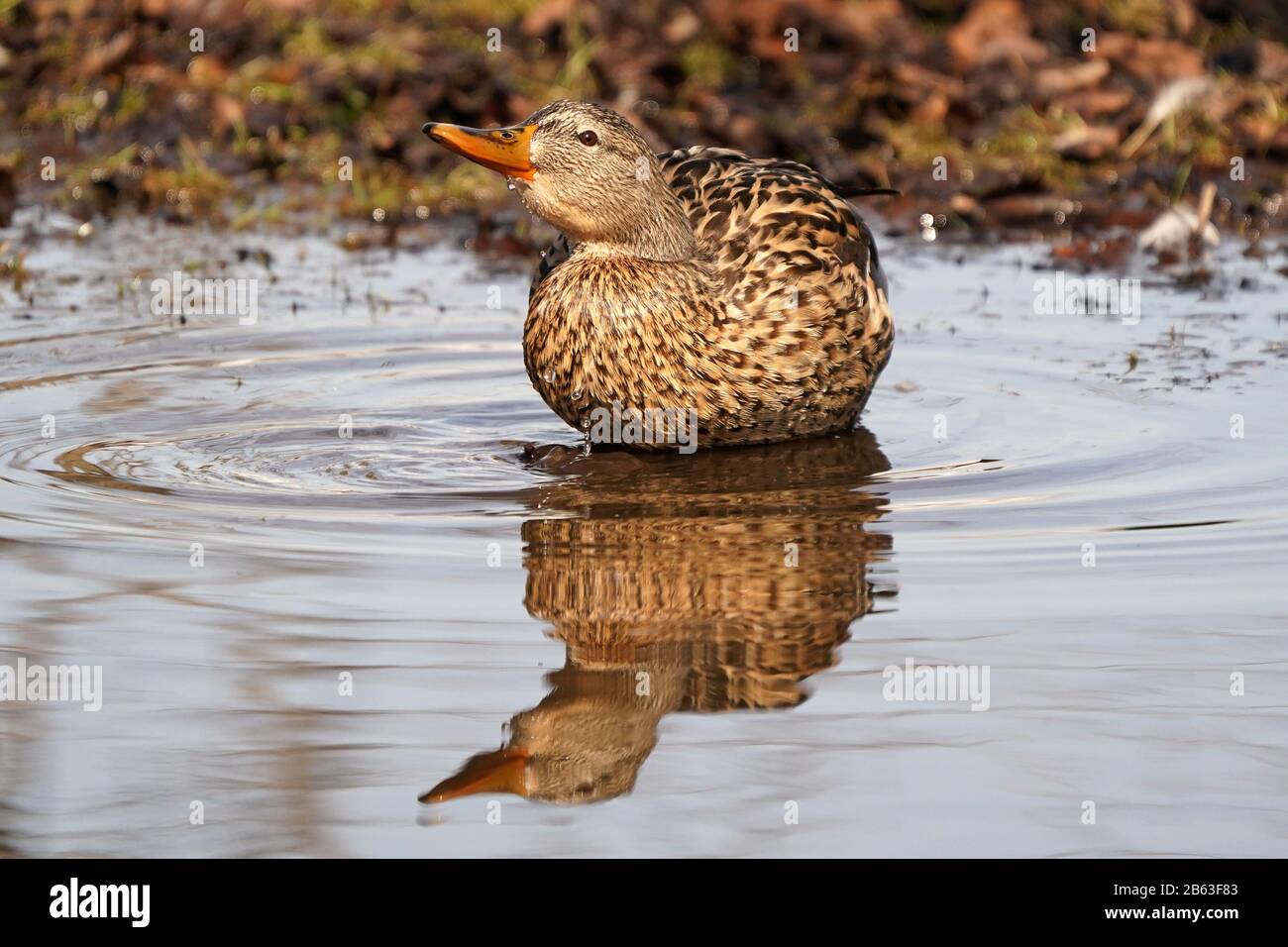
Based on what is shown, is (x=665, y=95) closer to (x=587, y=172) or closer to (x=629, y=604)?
(x=587, y=172)

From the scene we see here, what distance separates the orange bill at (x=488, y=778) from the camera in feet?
13.4

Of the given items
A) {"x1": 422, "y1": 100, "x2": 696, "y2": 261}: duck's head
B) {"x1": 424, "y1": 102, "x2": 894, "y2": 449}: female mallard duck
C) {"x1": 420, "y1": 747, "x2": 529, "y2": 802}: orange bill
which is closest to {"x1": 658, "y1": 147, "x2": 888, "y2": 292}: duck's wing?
{"x1": 424, "y1": 102, "x2": 894, "y2": 449}: female mallard duck

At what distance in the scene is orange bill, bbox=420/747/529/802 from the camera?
13.4 ft

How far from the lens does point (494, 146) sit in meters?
6.56

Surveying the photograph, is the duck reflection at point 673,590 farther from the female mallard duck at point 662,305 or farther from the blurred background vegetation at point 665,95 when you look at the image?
the blurred background vegetation at point 665,95

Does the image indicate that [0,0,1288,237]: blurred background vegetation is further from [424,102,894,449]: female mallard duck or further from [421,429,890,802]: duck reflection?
[421,429,890,802]: duck reflection

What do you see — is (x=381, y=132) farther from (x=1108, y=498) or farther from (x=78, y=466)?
(x=1108, y=498)

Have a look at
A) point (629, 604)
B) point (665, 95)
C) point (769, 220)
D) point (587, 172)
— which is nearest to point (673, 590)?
point (629, 604)

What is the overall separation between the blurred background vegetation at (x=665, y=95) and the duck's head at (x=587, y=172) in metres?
3.87

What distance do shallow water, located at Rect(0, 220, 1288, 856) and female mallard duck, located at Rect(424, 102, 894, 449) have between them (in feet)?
0.60

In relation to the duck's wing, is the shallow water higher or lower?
lower

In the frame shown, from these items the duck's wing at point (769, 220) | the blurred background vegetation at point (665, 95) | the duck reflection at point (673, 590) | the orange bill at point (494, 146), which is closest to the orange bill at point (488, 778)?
the duck reflection at point (673, 590)

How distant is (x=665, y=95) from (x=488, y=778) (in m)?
8.18

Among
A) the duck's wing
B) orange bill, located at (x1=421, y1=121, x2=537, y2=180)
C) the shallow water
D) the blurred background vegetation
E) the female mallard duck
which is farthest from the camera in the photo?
the blurred background vegetation
